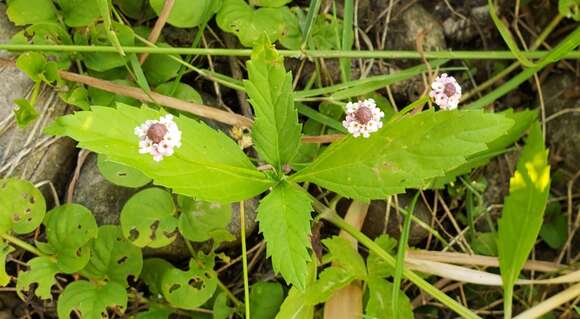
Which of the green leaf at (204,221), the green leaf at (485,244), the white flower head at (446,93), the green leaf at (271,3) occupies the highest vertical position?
the green leaf at (271,3)

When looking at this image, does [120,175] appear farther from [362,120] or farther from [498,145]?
[498,145]

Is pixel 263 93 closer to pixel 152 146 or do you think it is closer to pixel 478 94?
pixel 152 146

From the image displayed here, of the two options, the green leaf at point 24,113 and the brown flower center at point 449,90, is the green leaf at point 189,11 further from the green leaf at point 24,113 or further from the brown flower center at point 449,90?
the brown flower center at point 449,90

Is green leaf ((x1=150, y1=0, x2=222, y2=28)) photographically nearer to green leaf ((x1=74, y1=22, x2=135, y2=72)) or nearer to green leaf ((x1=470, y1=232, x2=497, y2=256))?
green leaf ((x1=74, y1=22, x2=135, y2=72))

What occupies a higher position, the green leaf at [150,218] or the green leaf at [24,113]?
the green leaf at [24,113]

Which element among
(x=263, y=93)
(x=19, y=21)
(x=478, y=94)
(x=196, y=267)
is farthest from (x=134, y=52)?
(x=478, y=94)

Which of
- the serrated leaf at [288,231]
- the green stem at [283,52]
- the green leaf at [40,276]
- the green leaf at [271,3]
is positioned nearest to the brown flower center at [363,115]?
the serrated leaf at [288,231]

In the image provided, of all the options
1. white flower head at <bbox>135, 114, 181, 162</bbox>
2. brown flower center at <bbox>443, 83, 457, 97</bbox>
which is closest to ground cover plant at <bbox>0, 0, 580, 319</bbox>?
brown flower center at <bbox>443, 83, 457, 97</bbox>

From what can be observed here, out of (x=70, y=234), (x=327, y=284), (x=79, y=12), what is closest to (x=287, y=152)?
(x=327, y=284)
